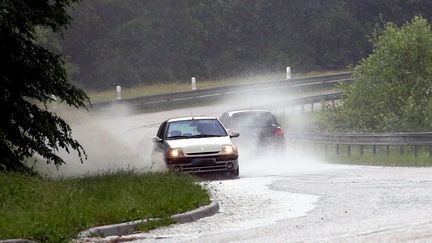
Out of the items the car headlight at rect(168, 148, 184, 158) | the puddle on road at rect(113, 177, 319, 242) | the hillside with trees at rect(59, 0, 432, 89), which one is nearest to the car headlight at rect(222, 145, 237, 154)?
the car headlight at rect(168, 148, 184, 158)

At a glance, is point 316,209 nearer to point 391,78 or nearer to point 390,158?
point 390,158

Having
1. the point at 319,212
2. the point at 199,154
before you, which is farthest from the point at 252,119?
the point at 319,212

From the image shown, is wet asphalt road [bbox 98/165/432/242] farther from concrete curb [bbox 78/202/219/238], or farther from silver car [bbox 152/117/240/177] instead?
silver car [bbox 152/117/240/177]

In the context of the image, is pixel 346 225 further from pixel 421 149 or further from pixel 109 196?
pixel 421 149

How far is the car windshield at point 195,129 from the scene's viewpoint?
25.8 metres

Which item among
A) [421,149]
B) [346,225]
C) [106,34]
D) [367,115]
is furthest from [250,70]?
[346,225]

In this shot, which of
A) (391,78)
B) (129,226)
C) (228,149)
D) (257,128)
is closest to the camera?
(129,226)

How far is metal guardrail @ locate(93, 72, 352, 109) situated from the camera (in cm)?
5322

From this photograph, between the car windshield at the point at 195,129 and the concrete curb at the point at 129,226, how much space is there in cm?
947

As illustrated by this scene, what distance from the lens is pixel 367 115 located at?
44250 millimetres

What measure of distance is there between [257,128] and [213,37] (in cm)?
4051

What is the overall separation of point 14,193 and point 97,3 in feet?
176

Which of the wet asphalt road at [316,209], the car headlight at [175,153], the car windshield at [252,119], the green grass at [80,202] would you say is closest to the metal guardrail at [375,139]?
the car windshield at [252,119]

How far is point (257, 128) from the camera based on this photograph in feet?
105
